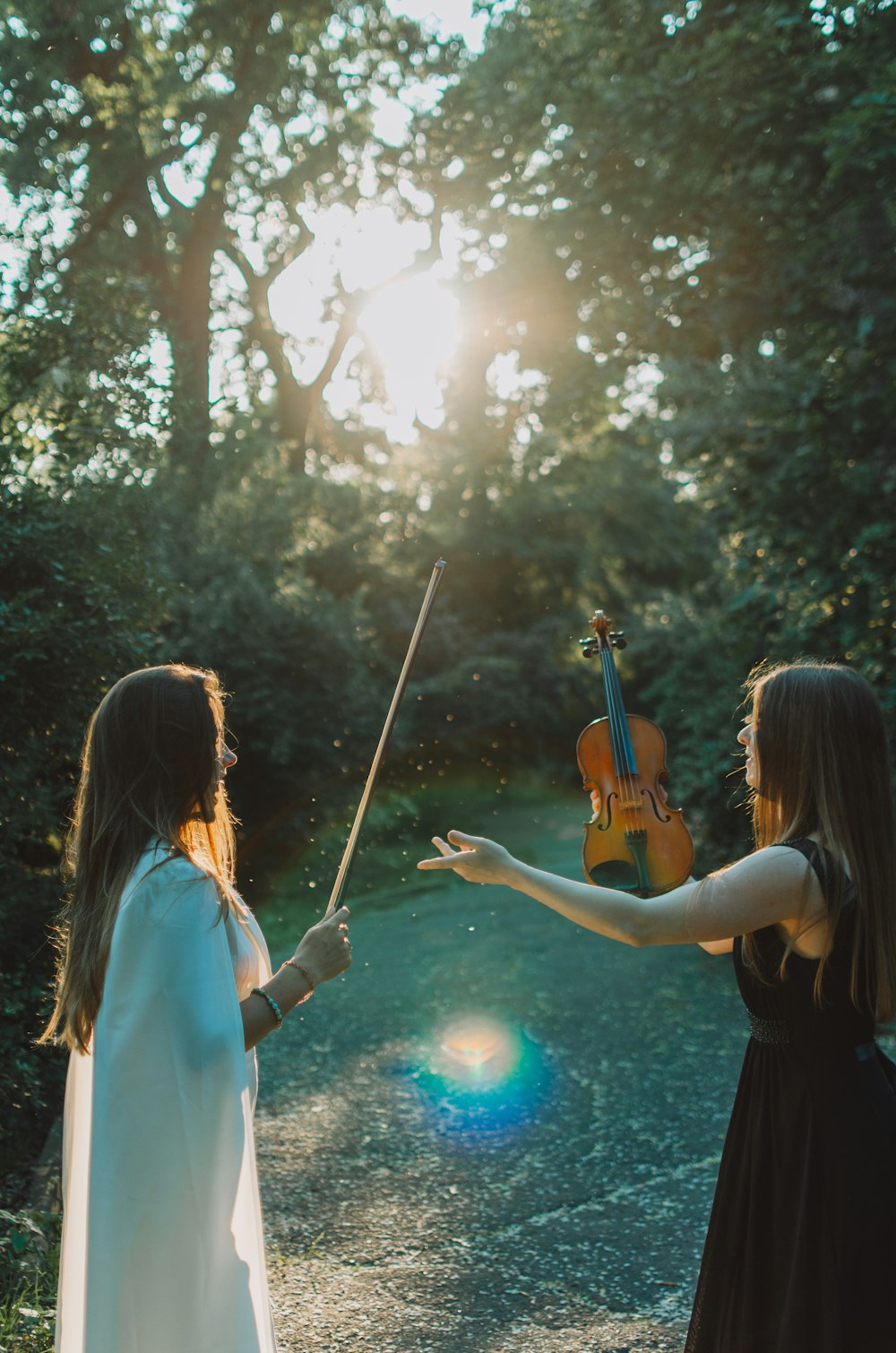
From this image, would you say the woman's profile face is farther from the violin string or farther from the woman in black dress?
the violin string

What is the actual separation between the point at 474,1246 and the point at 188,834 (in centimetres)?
271

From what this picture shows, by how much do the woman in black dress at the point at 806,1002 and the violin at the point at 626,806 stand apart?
421mm

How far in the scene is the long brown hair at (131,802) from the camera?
85.7 inches

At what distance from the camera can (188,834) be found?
2250 mm

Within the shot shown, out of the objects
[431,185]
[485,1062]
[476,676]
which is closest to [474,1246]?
[485,1062]

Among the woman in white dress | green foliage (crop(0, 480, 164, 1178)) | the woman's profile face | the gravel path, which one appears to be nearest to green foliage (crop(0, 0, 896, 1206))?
green foliage (crop(0, 480, 164, 1178))

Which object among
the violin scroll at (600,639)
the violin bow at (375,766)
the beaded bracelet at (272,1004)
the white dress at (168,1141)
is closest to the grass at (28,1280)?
the white dress at (168,1141)

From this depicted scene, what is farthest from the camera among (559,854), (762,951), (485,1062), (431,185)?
(431,185)

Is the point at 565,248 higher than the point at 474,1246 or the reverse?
higher

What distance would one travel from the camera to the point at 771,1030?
87.8 inches

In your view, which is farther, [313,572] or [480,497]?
[480,497]

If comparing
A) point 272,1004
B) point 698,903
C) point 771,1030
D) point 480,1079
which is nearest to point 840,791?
point 698,903

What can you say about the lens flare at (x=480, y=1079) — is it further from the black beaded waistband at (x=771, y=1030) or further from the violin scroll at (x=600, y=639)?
the black beaded waistband at (x=771, y=1030)

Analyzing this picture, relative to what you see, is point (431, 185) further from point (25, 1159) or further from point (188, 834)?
point (188, 834)
